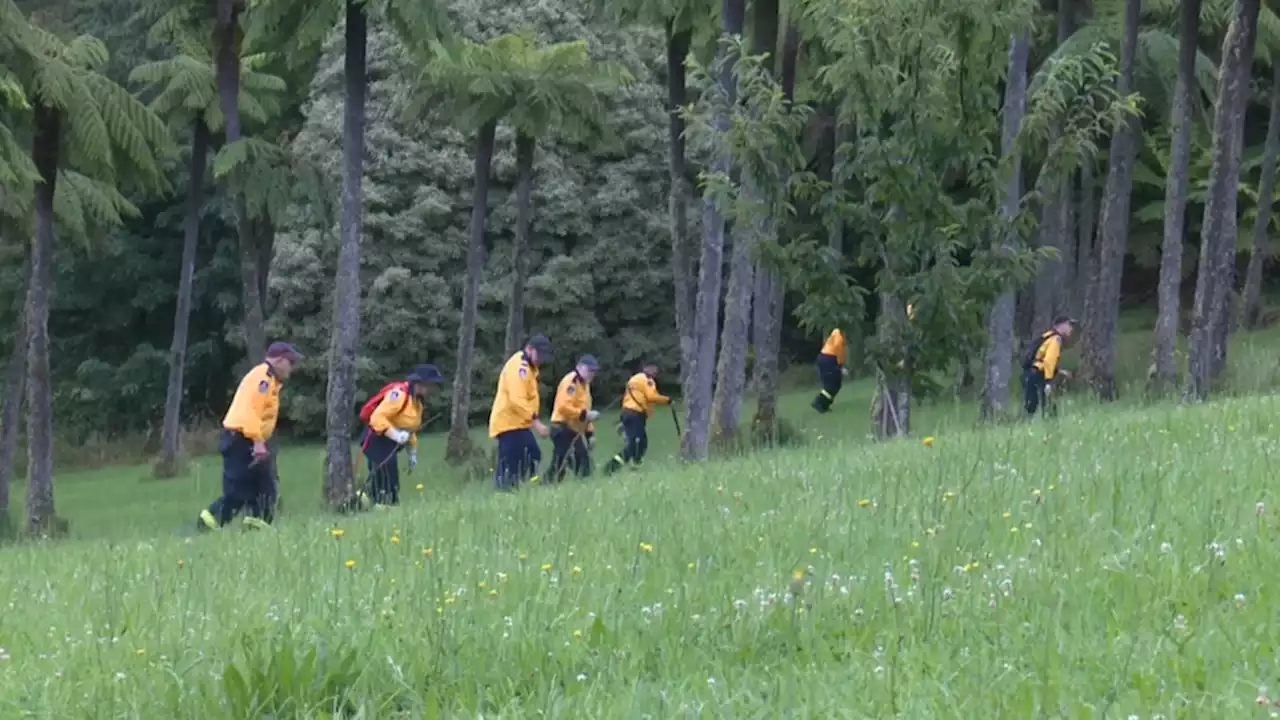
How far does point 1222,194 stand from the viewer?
2042cm

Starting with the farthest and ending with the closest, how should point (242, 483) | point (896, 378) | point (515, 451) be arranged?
point (515, 451) → point (896, 378) → point (242, 483)

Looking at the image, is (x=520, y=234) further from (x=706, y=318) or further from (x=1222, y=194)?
(x=1222, y=194)

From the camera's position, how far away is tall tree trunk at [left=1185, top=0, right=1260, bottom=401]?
1995 cm

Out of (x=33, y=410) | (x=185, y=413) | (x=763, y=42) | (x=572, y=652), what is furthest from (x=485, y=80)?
(x=185, y=413)

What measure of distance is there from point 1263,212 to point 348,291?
2620 centimetres

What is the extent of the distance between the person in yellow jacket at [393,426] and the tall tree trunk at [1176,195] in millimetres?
11267

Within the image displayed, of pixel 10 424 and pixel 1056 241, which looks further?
pixel 1056 241

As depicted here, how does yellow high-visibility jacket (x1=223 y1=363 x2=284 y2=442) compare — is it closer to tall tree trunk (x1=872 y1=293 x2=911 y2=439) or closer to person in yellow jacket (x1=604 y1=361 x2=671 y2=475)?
tall tree trunk (x1=872 y1=293 x2=911 y2=439)

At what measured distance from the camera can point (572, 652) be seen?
4.97m

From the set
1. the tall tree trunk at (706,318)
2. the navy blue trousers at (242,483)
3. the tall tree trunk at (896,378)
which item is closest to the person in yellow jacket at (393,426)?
the navy blue trousers at (242,483)

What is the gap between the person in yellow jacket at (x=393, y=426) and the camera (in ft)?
55.0

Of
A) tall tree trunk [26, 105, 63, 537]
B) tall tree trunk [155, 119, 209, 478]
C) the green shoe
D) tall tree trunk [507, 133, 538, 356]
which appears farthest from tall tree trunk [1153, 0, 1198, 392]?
tall tree trunk [155, 119, 209, 478]

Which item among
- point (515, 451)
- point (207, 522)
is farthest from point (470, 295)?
point (207, 522)

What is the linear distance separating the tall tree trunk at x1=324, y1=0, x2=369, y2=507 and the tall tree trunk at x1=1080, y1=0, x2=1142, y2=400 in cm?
1149
